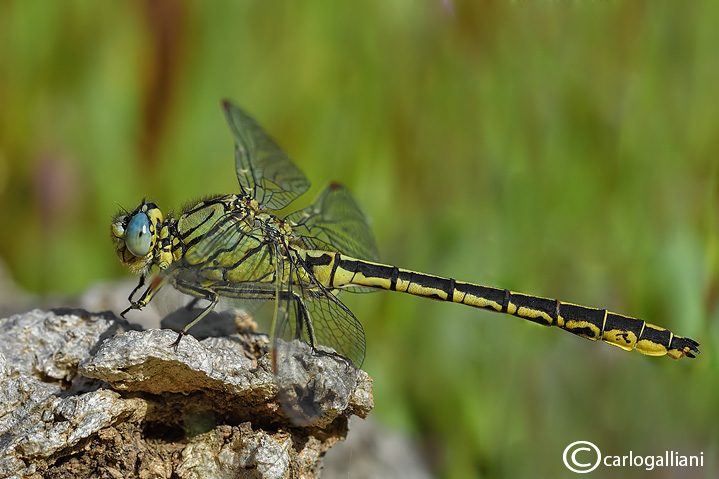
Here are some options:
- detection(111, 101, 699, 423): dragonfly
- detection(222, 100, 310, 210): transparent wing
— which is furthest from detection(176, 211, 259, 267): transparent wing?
detection(222, 100, 310, 210): transparent wing

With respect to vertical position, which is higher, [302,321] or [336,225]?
[336,225]

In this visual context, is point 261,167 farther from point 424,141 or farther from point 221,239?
point 424,141

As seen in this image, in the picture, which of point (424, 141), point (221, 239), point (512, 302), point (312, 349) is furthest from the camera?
point (424, 141)

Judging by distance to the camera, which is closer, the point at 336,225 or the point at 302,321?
the point at 302,321

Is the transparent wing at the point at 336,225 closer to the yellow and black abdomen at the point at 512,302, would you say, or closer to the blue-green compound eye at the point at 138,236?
the yellow and black abdomen at the point at 512,302

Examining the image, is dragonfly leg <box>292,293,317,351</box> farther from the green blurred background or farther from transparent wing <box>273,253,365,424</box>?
the green blurred background

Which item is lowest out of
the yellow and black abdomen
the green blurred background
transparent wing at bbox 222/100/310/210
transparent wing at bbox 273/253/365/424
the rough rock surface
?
the rough rock surface

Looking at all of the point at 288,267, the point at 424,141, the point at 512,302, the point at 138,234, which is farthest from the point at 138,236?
the point at 424,141
